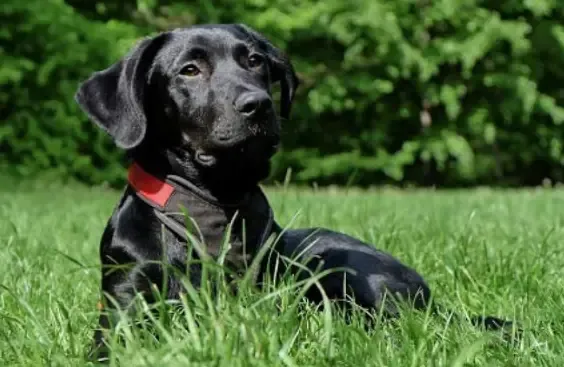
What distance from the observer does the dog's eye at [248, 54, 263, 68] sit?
3.88 meters

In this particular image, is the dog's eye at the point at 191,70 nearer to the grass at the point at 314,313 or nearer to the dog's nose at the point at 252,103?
the dog's nose at the point at 252,103

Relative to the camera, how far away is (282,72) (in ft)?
13.9

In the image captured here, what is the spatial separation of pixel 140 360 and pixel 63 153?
14.1 metres

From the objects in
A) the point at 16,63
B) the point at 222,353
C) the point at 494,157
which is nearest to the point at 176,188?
the point at 222,353

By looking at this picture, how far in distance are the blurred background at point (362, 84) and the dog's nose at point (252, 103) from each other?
12.4 meters

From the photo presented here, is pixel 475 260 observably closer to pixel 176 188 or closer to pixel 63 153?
pixel 176 188

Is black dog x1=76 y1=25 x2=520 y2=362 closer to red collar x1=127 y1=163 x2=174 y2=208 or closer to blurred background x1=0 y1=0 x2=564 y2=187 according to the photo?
red collar x1=127 y1=163 x2=174 y2=208

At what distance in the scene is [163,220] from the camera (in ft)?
11.4

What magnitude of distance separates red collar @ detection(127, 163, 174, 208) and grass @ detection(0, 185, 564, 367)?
0.47 meters

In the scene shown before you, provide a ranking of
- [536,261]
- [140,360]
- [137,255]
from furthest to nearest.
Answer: [536,261], [137,255], [140,360]

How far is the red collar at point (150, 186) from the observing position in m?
3.56

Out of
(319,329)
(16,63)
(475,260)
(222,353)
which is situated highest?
(222,353)

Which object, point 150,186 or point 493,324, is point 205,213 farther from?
point 493,324

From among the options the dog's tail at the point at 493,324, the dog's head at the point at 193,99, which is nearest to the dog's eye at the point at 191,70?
the dog's head at the point at 193,99
